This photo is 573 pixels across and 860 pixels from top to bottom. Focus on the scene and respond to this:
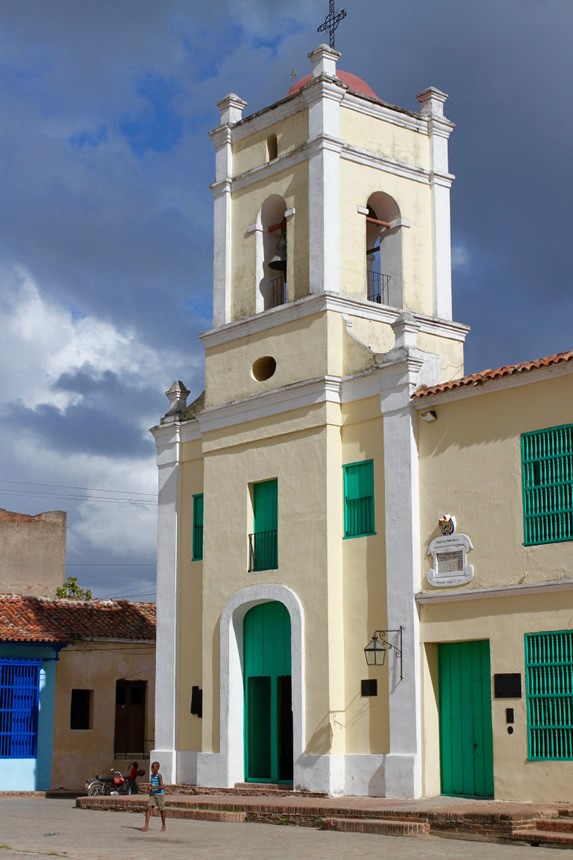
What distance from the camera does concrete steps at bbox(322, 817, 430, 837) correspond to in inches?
599

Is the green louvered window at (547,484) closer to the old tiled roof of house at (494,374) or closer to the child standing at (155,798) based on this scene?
the old tiled roof of house at (494,374)

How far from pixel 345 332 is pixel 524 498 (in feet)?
15.2

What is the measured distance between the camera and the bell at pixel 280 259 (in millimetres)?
22094

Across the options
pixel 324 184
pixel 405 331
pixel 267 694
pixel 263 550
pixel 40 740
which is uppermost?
pixel 324 184

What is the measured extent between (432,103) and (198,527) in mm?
8710

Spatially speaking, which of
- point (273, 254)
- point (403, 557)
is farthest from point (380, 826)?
point (273, 254)

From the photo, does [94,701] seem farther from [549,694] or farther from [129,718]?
[549,694]

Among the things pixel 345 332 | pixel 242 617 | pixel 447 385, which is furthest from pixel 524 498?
pixel 242 617

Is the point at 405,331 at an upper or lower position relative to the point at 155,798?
upper

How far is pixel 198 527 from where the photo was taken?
22.8 meters

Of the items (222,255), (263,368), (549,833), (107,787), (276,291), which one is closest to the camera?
(549,833)

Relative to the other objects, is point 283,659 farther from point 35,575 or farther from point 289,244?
point 35,575

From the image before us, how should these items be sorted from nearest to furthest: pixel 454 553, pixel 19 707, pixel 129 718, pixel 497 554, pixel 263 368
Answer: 1. pixel 497 554
2. pixel 454 553
3. pixel 263 368
4. pixel 19 707
5. pixel 129 718

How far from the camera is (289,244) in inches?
846
